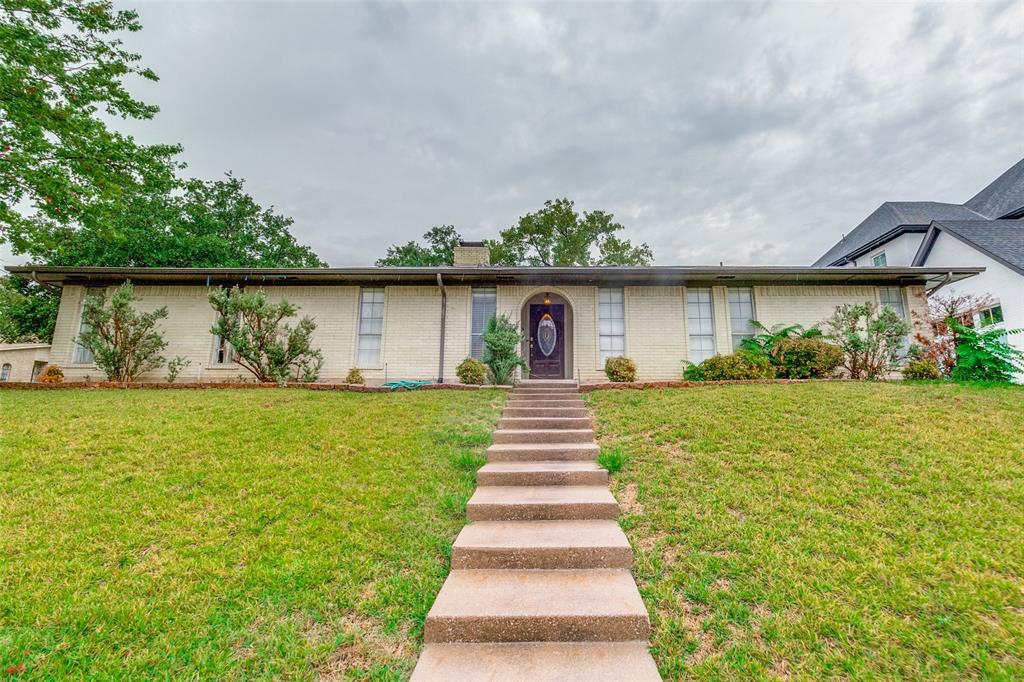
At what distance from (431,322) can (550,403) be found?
4314 mm

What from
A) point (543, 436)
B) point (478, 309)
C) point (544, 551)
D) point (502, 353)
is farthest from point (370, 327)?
point (544, 551)

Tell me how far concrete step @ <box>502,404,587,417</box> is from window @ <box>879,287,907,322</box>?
8.67 metres

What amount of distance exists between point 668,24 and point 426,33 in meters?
5.35

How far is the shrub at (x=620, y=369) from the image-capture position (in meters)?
8.95

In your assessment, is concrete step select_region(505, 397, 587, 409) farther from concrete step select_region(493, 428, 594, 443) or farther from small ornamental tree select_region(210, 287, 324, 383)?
small ornamental tree select_region(210, 287, 324, 383)

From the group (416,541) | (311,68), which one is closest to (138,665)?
(416,541)

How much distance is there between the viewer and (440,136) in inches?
531

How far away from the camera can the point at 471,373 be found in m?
8.38

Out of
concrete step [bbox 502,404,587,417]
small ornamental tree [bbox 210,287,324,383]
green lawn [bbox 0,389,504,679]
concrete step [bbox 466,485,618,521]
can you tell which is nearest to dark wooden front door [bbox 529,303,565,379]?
concrete step [bbox 502,404,587,417]

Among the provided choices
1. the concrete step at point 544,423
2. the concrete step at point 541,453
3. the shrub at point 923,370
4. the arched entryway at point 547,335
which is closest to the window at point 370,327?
the arched entryway at point 547,335

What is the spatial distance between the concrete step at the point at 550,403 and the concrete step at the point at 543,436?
1.28 m

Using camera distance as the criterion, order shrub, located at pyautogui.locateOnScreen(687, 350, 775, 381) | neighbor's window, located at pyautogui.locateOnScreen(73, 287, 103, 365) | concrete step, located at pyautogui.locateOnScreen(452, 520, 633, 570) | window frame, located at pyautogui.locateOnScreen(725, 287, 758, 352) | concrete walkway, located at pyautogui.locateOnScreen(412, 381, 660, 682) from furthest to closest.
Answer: window frame, located at pyautogui.locateOnScreen(725, 287, 758, 352)
neighbor's window, located at pyautogui.locateOnScreen(73, 287, 103, 365)
shrub, located at pyautogui.locateOnScreen(687, 350, 775, 381)
concrete step, located at pyautogui.locateOnScreen(452, 520, 633, 570)
concrete walkway, located at pyautogui.locateOnScreen(412, 381, 660, 682)

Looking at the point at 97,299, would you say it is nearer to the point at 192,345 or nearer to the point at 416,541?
the point at 192,345

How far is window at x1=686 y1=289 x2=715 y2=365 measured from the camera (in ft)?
31.7
